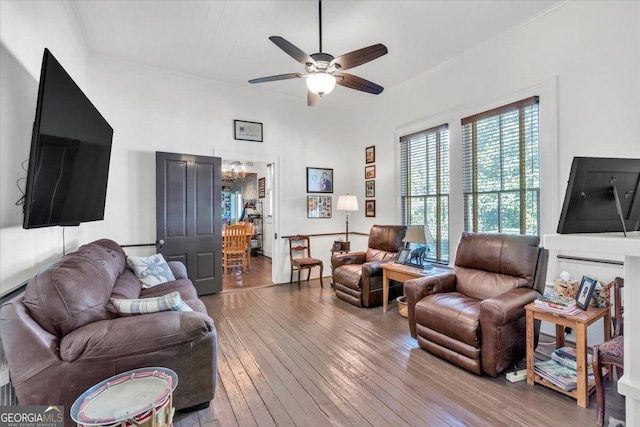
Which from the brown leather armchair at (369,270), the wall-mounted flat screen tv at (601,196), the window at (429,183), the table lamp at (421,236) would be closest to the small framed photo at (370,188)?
the window at (429,183)

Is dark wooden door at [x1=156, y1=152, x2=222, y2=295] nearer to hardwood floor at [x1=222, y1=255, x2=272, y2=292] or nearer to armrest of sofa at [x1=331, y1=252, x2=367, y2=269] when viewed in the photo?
hardwood floor at [x1=222, y1=255, x2=272, y2=292]

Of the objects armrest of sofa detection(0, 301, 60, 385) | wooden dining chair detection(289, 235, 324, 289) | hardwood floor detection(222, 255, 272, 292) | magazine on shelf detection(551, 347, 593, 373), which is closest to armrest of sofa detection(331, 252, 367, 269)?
wooden dining chair detection(289, 235, 324, 289)

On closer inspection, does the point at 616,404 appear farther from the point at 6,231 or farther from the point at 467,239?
the point at 6,231

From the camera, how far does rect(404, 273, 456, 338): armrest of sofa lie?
2855 mm

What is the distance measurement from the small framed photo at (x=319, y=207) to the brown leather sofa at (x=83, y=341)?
3760mm

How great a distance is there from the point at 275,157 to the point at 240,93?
1197mm

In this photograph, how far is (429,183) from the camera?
4.34 meters

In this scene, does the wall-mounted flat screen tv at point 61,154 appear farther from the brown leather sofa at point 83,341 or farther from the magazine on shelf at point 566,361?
the magazine on shelf at point 566,361

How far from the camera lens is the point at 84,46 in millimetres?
3617

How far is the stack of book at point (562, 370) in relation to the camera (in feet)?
6.70

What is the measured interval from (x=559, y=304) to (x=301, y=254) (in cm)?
395

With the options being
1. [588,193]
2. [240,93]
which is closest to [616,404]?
[588,193]

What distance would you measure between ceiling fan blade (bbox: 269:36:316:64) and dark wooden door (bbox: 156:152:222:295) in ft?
8.42

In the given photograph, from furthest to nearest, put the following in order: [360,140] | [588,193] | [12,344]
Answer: [360,140]
[12,344]
[588,193]
